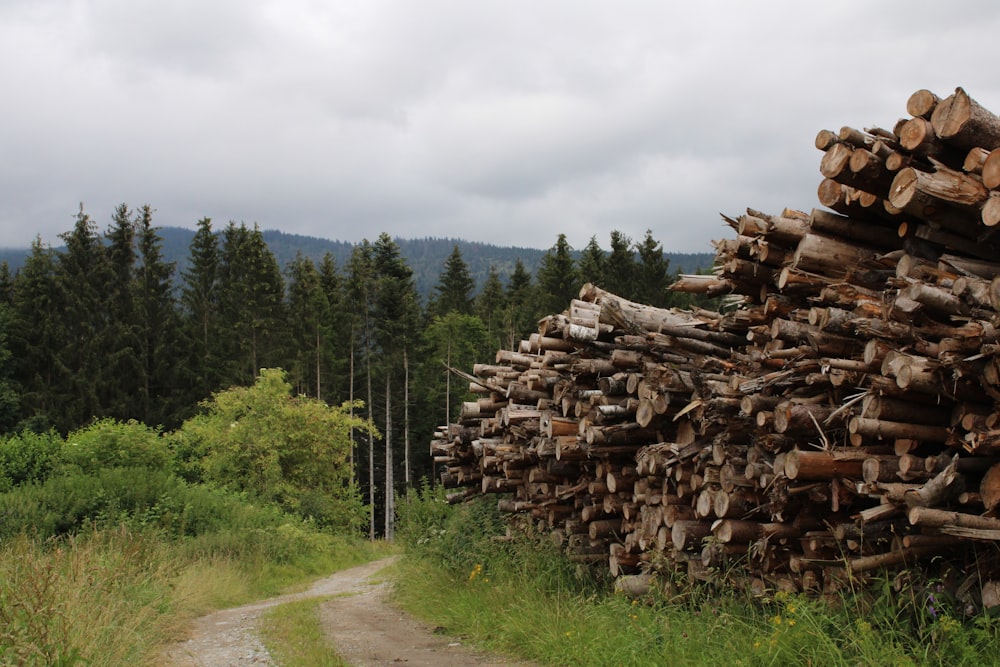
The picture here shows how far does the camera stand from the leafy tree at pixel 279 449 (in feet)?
97.7

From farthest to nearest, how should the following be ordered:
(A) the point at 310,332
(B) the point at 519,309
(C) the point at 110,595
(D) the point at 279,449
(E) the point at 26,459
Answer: (B) the point at 519,309, (A) the point at 310,332, (D) the point at 279,449, (E) the point at 26,459, (C) the point at 110,595

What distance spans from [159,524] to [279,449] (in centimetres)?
1379

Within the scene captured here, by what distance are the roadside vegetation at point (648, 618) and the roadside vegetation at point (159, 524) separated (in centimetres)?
336

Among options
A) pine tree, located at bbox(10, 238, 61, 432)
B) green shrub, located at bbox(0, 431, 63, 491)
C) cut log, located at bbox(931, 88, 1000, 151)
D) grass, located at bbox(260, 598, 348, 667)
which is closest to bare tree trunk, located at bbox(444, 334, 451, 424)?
pine tree, located at bbox(10, 238, 61, 432)

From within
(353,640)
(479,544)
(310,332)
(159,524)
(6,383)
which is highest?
(310,332)

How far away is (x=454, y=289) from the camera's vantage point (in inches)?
2381

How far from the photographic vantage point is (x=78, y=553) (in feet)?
28.8

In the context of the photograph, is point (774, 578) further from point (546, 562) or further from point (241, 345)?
point (241, 345)

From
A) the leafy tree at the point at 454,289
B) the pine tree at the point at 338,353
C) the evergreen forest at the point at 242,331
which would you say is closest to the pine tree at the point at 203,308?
the evergreen forest at the point at 242,331

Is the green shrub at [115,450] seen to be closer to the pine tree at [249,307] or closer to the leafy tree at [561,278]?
the pine tree at [249,307]

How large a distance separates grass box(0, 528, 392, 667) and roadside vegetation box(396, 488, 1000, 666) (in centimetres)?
321

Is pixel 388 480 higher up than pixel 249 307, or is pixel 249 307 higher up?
pixel 249 307

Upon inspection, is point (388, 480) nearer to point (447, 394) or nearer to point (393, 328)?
point (447, 394)

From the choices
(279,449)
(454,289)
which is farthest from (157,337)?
(454,289)
